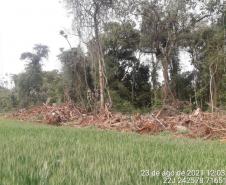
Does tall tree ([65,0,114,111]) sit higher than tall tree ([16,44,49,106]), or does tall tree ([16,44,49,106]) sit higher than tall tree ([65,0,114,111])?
tall tree ([65,0,114,111])

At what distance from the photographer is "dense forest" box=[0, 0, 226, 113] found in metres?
22.6

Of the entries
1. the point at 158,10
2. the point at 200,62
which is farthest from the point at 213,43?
the point at 158,10

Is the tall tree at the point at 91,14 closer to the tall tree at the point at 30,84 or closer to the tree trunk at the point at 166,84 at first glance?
the tree trunk at the point at 166,84

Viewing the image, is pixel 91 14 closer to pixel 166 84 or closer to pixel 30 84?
pixel 166 84

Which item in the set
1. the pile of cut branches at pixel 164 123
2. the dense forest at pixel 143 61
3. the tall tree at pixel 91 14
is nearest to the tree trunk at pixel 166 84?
the dense forest at pixel 143 61

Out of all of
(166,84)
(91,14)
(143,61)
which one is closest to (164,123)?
(91,14)

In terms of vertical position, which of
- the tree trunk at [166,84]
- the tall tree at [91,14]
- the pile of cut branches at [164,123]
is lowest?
the pile of cut branches at [164,123]

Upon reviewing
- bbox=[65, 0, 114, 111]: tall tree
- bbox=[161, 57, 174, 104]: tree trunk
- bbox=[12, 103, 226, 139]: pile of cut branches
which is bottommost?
bbox=[12, 103, 226, 139]: pile of cut branches

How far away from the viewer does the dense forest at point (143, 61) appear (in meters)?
22.6

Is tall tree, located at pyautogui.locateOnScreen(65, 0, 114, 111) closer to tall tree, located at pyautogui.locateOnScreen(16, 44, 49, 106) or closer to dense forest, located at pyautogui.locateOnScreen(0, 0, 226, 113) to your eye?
dense forest, located at pyautogui.locateOnScreen(0, 0, 226, 113)

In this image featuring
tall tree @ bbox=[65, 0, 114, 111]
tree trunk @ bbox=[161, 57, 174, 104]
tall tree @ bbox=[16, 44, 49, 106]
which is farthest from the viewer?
tall tree @ bbox=[16, 44, 49, 106]

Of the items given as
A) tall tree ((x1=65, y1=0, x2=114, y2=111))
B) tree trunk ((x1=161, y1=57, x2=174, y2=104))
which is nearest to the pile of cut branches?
tall tree ((x1=65, y1=0, x2=114, y2=111))

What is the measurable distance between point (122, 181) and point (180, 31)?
79.3ft

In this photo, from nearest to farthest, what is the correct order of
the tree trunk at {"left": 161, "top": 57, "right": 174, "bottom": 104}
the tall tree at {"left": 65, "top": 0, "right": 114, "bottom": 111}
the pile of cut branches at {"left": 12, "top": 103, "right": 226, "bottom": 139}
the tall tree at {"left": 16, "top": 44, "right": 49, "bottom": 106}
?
the pile of cut branches at {"left": 12, "top": 103, "right": 226, "bottom": 139} → the tall tree at {"left": 65, "top": 0, "right": 114, "bottom": 111} → the tree trunk at {"left": 161, "top": 57, "right": 174, "bottom": 104} → the tall tree at {"left": 16, "top": 44, "right": 49, "bottom": 106}
